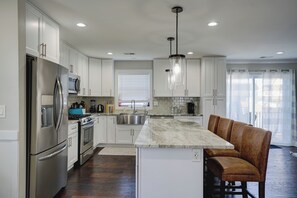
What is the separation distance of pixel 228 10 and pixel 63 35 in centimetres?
277

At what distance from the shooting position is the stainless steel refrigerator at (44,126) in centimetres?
232

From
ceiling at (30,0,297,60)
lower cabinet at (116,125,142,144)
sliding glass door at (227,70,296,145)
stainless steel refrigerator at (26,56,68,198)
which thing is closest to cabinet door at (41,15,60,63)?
ceiling at (30,0,297,60)

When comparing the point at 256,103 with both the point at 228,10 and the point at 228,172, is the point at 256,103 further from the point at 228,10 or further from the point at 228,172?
the point at 228,172

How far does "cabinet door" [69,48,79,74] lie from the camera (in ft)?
14.9

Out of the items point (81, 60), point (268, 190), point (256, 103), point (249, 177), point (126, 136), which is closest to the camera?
point (249, 177)

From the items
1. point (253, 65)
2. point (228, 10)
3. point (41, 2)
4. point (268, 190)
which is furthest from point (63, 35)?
point (253, 65)

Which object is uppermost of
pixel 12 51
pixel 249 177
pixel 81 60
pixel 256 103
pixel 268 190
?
pixel 81 60

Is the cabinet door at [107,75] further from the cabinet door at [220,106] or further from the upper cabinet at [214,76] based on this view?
the cabinet door at [220,106]

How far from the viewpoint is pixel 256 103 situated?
6055mm

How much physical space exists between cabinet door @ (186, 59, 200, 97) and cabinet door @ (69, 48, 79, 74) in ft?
9.61

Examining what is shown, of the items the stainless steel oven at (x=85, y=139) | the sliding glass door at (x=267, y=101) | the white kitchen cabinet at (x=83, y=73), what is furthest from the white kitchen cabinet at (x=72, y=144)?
the sliding glass door at (x=267, y=101)

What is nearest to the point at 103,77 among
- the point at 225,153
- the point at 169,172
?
the point at 225,153

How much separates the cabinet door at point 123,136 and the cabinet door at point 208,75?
7.50ft

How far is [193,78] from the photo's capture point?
5789 mm
